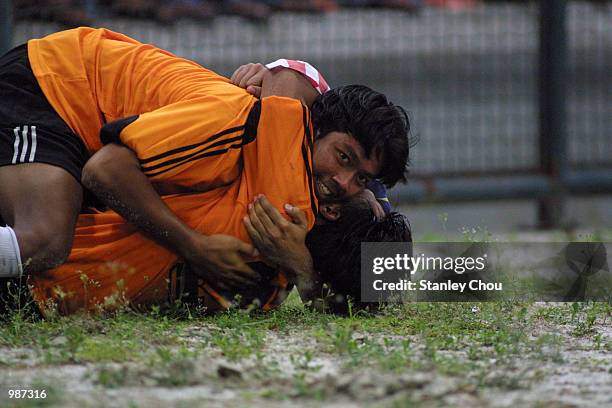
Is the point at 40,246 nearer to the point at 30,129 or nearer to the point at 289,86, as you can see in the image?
the point at 30,129

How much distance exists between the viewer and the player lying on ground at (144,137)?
12.8 ft

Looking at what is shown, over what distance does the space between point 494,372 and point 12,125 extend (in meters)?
2.02

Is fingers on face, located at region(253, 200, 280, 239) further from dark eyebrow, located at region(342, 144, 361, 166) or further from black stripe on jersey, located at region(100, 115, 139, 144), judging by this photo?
black stripe on jersey, located at region(100, 115, 139, 144)

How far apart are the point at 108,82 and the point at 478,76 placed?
181 inches

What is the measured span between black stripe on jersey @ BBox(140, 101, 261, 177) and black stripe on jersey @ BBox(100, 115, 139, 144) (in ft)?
0.46

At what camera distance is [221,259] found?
4078mm

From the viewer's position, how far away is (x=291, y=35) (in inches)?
316

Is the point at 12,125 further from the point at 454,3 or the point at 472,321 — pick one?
the point at 454,3

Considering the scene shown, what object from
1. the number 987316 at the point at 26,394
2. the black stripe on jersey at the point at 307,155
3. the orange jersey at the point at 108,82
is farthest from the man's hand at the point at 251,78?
the number 987316 at the point at 26,394

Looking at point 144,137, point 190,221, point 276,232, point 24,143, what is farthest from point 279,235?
point 24,143

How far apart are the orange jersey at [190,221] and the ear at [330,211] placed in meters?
0.10

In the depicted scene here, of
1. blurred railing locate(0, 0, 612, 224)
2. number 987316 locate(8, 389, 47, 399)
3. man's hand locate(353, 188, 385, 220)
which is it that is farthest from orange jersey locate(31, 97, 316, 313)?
blurred railing locate(0, 0, 612, 224)

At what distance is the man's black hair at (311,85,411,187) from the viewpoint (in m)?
4.20

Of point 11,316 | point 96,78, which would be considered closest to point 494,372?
point 11,316
